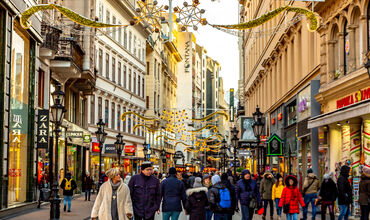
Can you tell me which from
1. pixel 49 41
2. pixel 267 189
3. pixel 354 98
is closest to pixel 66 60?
pixel 49 41

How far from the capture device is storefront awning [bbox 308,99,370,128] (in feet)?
62.9

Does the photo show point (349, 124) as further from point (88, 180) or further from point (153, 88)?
point (153, 88)

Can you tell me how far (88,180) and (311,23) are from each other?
19.1 metres

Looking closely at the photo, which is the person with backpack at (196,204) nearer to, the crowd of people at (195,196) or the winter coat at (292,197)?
the crowd of people at (195,196)

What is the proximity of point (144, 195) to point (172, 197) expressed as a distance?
4.41 ft

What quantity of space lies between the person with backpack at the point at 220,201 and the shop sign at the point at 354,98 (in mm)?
7757

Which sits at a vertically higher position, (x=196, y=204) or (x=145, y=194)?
(x=145, y=194)

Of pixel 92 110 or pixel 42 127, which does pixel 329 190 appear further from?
pixel 92 110

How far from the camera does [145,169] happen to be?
43.9 feet

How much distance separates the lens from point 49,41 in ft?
99.0

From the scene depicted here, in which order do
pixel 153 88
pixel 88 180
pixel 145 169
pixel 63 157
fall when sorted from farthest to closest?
pixel 153 88 → pixel 63 157 → pixel 88 180 → pixel 145 169

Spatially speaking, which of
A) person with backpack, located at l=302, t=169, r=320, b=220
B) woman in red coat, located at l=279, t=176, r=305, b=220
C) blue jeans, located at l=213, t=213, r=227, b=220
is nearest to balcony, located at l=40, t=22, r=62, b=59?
person with backpack, located at l=302, t=169, r=320, b=220

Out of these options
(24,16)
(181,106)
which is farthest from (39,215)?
(181,106)

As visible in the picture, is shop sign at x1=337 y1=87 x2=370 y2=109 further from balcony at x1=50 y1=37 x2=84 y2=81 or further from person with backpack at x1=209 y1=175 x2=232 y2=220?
balcony at x1=50 y1=37 x2=84 y2=81
